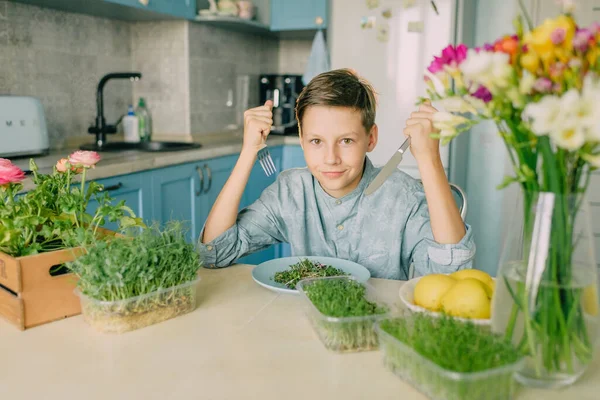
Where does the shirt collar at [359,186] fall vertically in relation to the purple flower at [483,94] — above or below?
below

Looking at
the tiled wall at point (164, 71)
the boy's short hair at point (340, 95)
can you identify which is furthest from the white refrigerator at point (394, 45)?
the boy's short hair at point (340, 95)

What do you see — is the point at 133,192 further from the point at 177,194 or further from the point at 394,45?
the point at 394,45

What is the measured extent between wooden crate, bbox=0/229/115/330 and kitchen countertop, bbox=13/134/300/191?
96 centimetres

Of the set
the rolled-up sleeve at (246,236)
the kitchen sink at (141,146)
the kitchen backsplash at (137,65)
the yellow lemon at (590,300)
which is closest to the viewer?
the yellow lemon at (590,300)

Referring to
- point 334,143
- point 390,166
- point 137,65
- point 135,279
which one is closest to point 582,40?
point 390,166

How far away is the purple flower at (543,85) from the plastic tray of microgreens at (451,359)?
0.29 metres

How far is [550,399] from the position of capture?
702mm

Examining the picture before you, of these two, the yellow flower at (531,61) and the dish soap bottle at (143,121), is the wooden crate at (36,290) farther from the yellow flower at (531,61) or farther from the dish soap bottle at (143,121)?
the dish soap bottle at (143,121)

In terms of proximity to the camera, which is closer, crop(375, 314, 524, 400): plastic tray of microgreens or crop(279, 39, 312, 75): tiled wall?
crop(375, 314, 524, 400): plastic tray of microgreens

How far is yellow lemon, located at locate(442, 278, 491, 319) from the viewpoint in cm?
85

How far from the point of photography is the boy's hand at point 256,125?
138 cm

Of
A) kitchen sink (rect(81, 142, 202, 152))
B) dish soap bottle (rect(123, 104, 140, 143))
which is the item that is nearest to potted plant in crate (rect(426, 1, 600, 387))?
kitchen sink (rect(81, 142, 202, 152))

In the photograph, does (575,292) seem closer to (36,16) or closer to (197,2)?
(36,16)

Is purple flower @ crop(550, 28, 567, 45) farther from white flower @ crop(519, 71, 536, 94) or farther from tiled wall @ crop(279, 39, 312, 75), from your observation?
tiled wall @ crop(279, 39, 312, 75)
